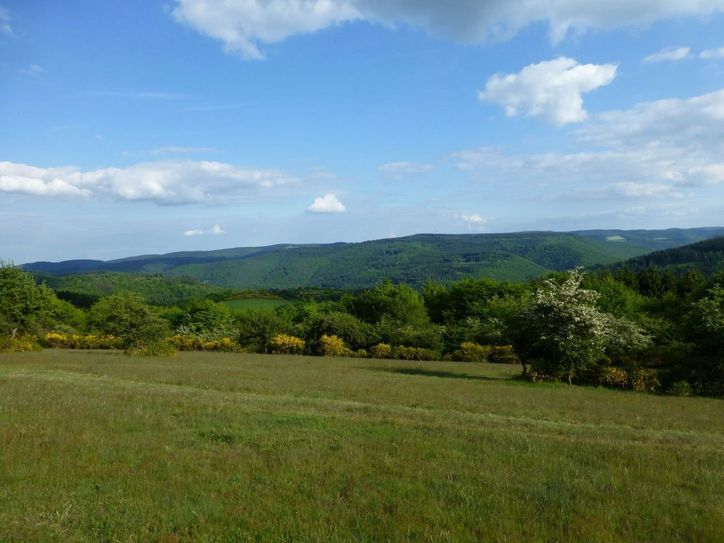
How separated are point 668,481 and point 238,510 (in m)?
6.92

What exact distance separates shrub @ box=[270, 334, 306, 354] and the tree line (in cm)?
12

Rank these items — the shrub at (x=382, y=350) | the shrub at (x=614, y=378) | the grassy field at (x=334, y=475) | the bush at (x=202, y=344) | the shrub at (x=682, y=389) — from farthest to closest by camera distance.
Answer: the bush at (x=202, y=344)
the shrub at (x=382, y=350)
the shrub at (x=614, y=378)
the shrub at (x=682, y=389)
the grassy field at (x=334, y=475)

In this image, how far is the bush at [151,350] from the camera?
4419 cm

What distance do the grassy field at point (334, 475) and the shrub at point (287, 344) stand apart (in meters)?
41.1

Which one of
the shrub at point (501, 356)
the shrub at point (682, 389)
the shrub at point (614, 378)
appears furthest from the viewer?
the shrub at point (501, 356)

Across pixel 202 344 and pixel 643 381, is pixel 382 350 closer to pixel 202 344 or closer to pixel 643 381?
pixel 202 344

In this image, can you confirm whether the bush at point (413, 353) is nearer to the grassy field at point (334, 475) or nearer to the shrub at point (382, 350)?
the shrub at point (382, 350)

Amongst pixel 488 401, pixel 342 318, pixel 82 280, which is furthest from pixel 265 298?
pixel 488 401

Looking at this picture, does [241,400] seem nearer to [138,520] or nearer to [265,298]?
[138,520]

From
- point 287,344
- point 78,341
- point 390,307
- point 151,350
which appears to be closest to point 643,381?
point 151,350

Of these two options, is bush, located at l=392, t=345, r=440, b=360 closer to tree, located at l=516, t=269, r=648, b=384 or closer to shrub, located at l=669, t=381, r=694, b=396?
tree, located at l=516, t=269, r=648, b=384

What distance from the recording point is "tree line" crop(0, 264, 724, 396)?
93.4 feet

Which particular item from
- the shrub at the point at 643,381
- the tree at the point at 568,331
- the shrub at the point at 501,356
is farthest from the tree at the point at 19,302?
the shrub at the point at 643,381

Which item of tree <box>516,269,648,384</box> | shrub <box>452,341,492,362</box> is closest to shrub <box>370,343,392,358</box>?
shrub <box>452,341,492,362</box>
